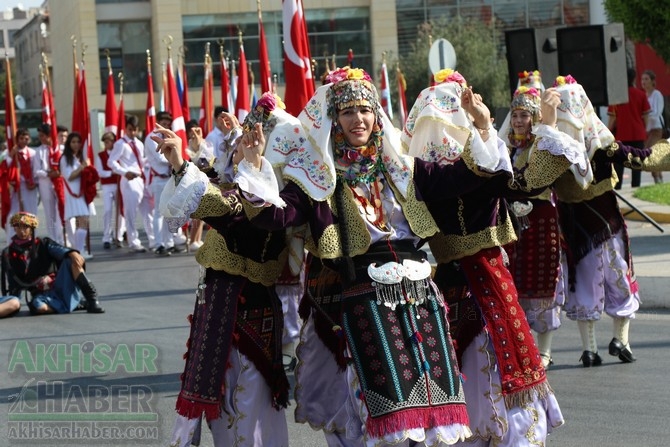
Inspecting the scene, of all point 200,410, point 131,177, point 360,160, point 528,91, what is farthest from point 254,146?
point 131,177

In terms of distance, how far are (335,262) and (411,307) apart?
15.6 inches

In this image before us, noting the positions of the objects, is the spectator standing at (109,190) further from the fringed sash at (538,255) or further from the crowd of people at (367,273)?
the crowd of people at (367,273)

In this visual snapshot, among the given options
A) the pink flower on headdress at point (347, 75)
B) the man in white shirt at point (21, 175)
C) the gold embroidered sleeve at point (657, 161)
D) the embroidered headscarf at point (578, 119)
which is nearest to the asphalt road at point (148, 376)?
the gold embroidered sleeve at point (657, 161)

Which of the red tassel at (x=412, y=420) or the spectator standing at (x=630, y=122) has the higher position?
the spectator standing at (x=630, y=122)

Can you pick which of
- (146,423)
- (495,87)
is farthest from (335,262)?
(495,87)

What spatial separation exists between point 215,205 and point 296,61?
19.9 feet

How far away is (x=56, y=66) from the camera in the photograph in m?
65.4

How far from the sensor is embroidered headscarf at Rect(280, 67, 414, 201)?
235 inches

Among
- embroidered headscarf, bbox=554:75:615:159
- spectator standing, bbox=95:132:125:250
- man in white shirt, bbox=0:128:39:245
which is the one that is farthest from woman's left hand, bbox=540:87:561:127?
spectator standing, bbox=95:132:125:250

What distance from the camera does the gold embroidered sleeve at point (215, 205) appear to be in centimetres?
584

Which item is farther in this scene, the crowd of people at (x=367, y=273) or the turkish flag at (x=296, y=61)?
the turkish flag at (x=296, y=61)

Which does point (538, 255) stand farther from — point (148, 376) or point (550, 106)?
point (148, 376)

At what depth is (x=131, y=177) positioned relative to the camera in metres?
20.5

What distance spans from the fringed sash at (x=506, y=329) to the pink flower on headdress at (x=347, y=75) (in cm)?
106
